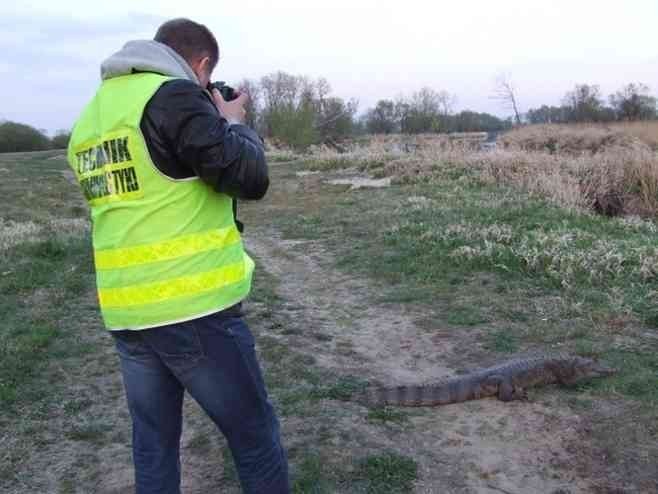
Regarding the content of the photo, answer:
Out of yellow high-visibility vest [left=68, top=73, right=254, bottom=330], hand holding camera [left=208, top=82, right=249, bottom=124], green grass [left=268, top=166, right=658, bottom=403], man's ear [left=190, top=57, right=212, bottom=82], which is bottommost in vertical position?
green grass [left=268, top=166, right=658, bottom=403]

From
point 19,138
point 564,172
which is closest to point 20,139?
point 19,138

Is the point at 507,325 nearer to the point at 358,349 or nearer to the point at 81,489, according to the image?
the point at 358,349

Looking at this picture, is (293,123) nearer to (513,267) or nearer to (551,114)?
(551,114)

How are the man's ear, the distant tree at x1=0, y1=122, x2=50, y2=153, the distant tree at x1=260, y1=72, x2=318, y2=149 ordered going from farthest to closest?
1. the distant tree at x1=0, y1=122, x2=50, y2=153
2. the distant tree at x1=260, y1=72, x2=318, y2=149
3. the man's ear

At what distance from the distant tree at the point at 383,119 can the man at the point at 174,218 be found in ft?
177


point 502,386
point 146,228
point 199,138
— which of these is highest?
point 199,138

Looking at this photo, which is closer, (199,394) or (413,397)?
(199,394)

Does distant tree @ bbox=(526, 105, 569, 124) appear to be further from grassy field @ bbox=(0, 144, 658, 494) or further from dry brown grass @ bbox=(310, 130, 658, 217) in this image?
grassy field @ bbox=(0, 144, 658, 494)

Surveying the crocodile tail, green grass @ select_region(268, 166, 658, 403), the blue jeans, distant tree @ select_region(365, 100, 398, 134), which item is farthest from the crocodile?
distant tree @ select_region(365, 100, 398, 134)

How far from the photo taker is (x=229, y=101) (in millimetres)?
2490

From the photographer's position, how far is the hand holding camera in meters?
2.44

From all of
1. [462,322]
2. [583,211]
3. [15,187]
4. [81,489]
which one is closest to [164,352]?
[81,489]

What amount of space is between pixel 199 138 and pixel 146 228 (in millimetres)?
365

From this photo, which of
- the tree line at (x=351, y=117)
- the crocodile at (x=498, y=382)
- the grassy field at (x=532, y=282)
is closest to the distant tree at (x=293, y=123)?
the tree line at (x=351, y=117)
